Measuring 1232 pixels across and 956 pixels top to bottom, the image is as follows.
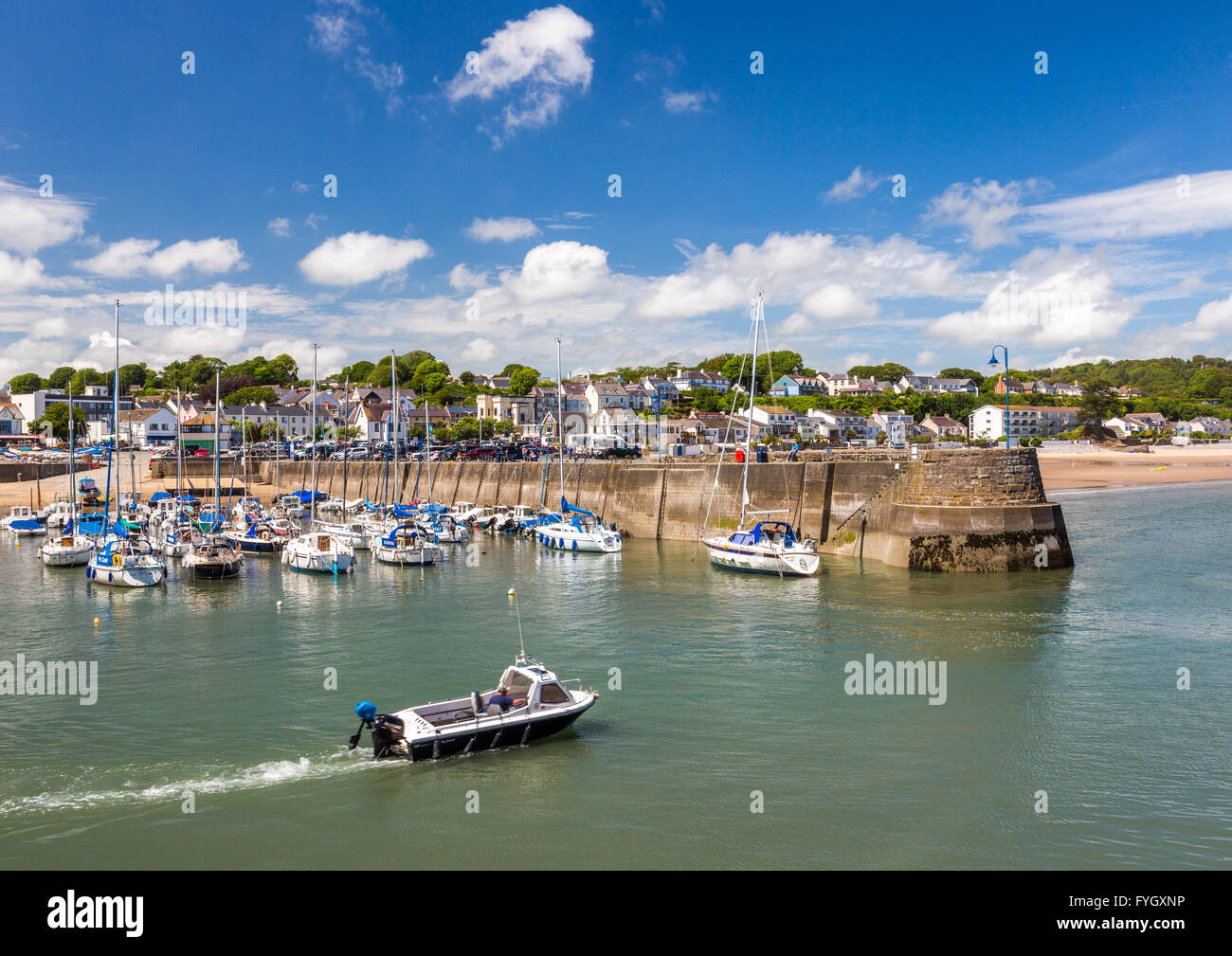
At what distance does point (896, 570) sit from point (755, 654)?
1738 centimetres

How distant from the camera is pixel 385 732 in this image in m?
16.9

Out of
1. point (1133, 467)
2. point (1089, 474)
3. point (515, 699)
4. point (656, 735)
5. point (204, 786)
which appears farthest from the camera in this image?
point (1133, 467)

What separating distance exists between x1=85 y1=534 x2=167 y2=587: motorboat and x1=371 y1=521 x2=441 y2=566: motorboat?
415 inches

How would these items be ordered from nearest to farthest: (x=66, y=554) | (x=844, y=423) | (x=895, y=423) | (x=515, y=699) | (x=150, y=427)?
1. (x=515, y=699)
2. (x=66, y=554)
3. (x=150, y=427)
4. (x=895, y=423)
5. (x=844, y=423)

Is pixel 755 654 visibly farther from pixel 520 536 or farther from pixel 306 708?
pixel 520 536

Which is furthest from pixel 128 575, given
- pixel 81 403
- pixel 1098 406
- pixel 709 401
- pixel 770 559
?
pixel 81 403

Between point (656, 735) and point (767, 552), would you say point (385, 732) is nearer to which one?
point (656, 735)

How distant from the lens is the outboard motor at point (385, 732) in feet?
55.3

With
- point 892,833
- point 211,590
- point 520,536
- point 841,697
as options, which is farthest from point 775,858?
point 520,536

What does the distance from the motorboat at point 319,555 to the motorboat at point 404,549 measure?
2397mm

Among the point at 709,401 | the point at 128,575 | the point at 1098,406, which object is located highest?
the point at 709,401

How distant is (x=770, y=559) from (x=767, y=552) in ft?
1.18
